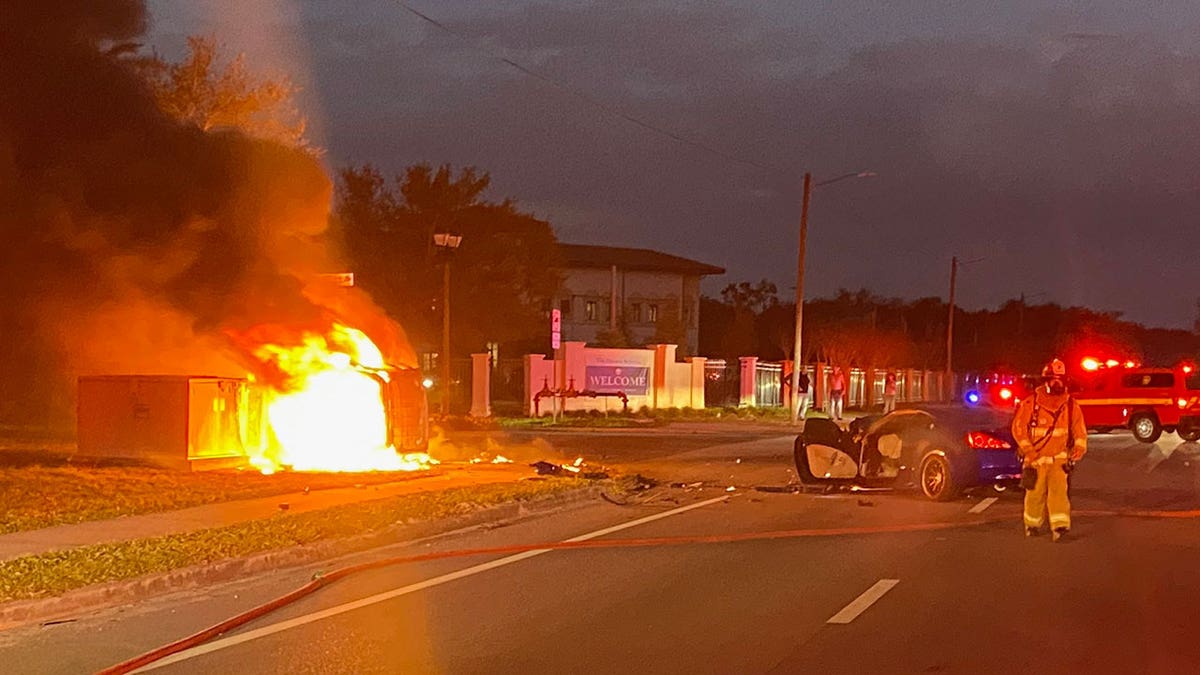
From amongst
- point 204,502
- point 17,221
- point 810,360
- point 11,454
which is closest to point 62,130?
point 17,221

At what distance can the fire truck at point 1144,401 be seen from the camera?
100.0 feet

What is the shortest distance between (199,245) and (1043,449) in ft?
46.9

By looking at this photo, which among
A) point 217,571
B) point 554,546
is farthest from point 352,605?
point 554,546

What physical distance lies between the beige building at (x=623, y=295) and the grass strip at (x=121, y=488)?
54.8 m

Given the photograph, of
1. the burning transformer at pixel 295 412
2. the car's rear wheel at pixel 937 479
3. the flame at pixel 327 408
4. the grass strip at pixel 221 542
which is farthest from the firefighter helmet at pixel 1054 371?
the flame at pixel 327 408

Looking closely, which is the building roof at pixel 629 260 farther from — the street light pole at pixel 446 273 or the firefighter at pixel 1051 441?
the firefighter at pixel 1051 441

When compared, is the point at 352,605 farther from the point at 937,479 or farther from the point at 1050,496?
the point at 937,479

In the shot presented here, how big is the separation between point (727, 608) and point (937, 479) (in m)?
7.29

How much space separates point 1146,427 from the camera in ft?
101

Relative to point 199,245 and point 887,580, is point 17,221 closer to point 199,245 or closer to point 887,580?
point 199,245

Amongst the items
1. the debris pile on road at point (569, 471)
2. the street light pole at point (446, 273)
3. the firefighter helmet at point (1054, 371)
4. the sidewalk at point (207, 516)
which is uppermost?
the street light pole at point (446, 273)

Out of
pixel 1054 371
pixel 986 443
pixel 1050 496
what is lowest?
pixel 1050 496

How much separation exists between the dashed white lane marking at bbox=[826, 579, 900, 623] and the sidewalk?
6358 millimetres

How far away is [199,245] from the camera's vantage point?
21109 mm
